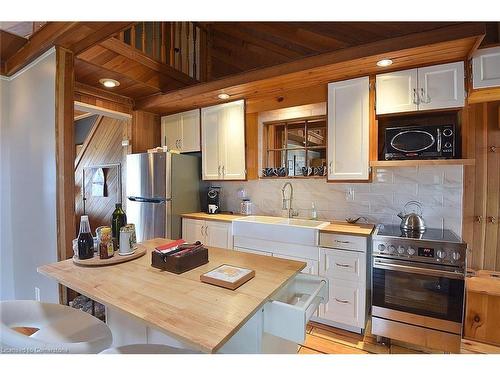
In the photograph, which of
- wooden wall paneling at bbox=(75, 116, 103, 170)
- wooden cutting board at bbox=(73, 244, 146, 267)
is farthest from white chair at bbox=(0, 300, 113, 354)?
wooden wall paneling at bbox=(75, 116, 103, 170)

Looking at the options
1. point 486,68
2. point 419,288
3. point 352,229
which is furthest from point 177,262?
point 486,68

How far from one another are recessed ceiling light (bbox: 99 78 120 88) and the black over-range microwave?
2.83 meters

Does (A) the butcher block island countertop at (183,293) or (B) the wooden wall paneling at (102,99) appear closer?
(A) the butcher block island countertop at (183,293)

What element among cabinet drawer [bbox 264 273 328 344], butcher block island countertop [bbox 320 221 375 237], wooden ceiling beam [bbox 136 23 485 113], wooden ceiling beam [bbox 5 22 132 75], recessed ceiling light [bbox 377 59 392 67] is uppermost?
wooden ceiling beam [bbox 5 22 132 75]

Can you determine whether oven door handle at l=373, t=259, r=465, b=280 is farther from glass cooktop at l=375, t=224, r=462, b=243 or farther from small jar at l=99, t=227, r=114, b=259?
small jar at l=99, t=227, r=114, b=259

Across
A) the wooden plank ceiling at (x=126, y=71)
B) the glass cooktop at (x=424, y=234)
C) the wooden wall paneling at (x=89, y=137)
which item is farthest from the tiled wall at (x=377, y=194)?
the wooden wall paneling at (x=89, y=137)

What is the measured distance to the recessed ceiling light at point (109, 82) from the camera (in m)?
2.70

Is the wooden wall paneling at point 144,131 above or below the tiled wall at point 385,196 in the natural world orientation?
above

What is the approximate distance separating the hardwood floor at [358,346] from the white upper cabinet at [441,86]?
1889mm

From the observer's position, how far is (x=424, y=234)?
2.00 m

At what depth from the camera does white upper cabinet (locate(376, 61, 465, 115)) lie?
1.92 metres

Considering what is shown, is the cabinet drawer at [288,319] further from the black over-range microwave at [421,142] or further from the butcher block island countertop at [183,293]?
the black over-range microwave at [421,142]

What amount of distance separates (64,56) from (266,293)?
2.30 m
